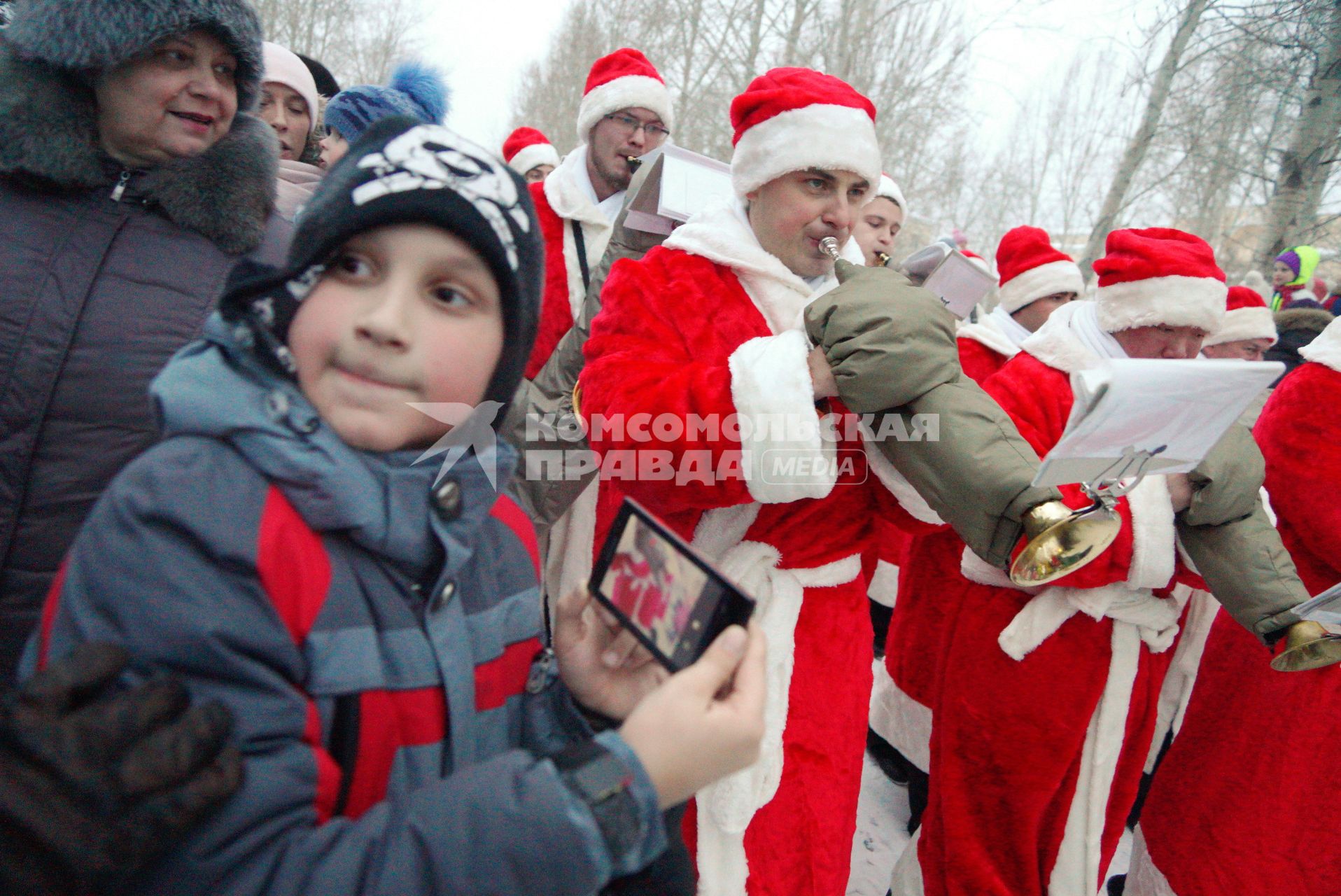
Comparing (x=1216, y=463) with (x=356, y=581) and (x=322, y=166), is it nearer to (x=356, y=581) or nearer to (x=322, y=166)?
(x=356, y=581)

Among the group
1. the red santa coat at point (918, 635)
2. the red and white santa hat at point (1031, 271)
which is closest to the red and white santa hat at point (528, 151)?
the red and white santa hat at point (1031, 271)

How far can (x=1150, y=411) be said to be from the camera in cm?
115

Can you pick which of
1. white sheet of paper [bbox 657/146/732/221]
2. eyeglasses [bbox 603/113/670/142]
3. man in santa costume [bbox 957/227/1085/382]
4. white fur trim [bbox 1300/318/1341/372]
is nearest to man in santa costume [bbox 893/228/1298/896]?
white fur trim [bbox 1300/318/1341/372]

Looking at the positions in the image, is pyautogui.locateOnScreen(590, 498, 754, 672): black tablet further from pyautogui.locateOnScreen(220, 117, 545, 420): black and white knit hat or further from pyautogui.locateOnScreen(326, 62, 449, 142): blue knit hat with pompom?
pyautogui.locateOnScreen(326, 62, 449, 142): blue knit hat with pompom

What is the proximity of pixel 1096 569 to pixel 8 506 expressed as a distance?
209 cm

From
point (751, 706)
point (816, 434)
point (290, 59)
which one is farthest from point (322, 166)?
point (751, 706)

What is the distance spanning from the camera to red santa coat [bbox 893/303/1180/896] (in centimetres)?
188

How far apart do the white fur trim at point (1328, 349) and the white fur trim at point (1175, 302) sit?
35cm

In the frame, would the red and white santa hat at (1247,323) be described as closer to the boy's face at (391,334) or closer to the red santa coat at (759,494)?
the red santa coat at (759,494)

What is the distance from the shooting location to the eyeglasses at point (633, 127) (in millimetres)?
2883

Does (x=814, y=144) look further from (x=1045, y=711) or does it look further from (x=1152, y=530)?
(x=1045, y=711)

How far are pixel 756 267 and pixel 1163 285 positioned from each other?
1101 mm

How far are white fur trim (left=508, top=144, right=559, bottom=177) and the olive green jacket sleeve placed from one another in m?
4.17

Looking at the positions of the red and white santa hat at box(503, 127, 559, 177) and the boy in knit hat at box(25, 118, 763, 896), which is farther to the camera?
the red and white santa hat at box(503, 127, 559, 177)
